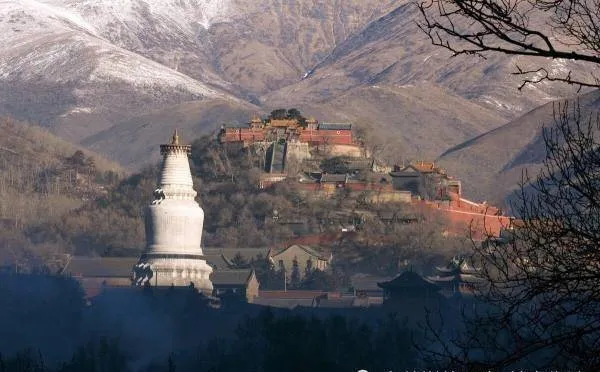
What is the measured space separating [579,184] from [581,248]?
2.93 feet

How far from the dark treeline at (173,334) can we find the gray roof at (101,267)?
526 inches

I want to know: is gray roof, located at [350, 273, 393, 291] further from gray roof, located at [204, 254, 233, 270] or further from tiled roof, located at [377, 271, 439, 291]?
tiled roof, located at [377, 271, 439, 291]

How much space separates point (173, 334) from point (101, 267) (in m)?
36.0

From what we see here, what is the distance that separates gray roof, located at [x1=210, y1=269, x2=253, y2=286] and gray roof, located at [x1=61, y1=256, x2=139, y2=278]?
554 cm

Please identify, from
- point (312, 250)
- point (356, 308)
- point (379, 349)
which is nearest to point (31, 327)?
point (356, 308)

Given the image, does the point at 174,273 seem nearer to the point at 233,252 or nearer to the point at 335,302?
the point at 335,302

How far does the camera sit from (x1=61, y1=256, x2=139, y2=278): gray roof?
150500 mm

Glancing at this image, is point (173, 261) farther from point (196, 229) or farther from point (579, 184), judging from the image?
point (579, 184)

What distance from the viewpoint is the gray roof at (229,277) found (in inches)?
5797

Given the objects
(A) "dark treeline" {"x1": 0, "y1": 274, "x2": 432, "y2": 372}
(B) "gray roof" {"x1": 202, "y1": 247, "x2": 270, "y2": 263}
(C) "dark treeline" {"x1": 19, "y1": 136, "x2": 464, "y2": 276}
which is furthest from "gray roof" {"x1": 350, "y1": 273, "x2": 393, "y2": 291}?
(A) "dark treeline" {"x1": 0, "y1": 274, "x2": 432, "y2": 372}

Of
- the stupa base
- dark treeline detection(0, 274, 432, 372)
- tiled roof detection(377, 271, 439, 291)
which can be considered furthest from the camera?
the stupa base

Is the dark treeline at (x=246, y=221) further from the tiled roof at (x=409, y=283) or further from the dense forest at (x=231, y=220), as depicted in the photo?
the tiled roof at (x=409, y=283)

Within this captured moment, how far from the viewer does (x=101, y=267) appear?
15325 cm

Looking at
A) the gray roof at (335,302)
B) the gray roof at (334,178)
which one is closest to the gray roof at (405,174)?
the gray roof at (334,178)
